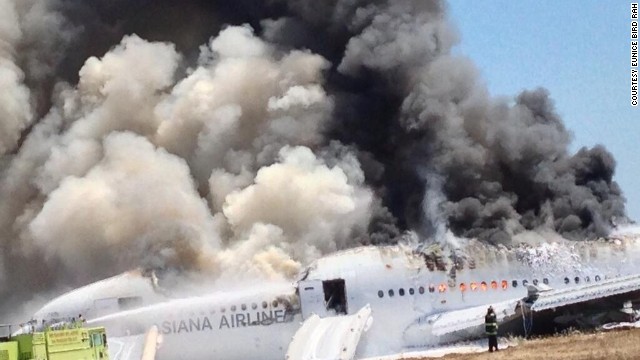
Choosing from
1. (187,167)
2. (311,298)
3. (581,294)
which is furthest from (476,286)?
(187,167)

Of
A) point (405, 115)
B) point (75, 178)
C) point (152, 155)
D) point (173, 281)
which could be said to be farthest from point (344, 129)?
point (173, 281)

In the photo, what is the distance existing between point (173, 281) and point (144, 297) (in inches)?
95.6

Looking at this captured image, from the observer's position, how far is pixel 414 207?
2157 inches

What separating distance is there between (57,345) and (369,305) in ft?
42.9

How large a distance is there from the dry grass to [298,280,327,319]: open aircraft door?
5360 mm

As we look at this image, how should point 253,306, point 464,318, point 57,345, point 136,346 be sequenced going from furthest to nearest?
point 253,306 → point 464,318 → point 136,346 → point 57,345

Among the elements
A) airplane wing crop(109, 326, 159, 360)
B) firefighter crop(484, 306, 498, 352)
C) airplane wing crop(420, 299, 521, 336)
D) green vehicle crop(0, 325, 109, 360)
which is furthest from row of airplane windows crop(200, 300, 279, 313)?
green vehicle crop(0, 325, 109, 360)

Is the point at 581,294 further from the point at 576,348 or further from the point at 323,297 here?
the point at 323,297

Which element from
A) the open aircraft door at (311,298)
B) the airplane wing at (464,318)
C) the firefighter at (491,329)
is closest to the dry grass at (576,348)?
the firefighter at (491,329)

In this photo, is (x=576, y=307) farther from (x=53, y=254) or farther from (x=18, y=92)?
(x=18, y=92)

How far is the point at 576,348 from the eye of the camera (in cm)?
2992

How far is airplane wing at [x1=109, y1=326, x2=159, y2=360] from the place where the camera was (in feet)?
118

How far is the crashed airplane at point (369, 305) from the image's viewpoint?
36406 mm

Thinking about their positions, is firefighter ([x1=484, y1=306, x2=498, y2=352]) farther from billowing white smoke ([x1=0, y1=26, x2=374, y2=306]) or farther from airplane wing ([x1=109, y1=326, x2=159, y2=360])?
billowing white smoke ([x1=0, y1=26, x2=374, y2=306])
